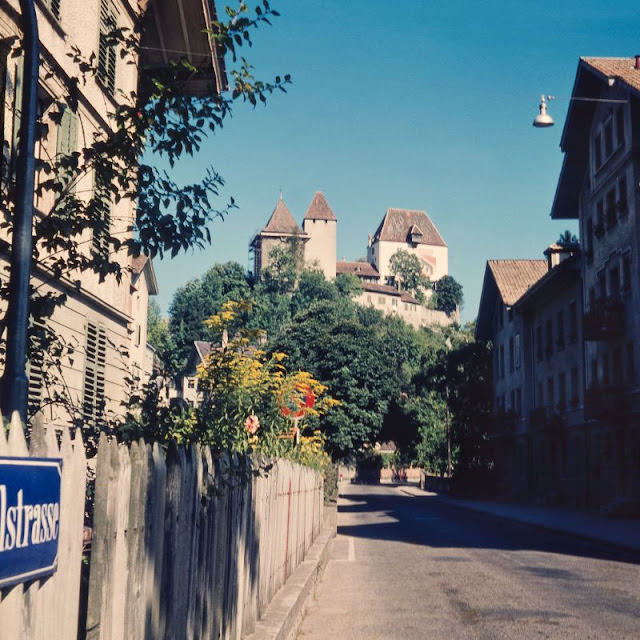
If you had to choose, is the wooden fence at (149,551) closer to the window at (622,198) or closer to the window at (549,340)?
the window at (622,198)

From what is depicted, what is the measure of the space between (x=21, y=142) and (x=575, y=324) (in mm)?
37898

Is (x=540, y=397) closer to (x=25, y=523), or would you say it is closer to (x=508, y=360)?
(x=508, y=360)

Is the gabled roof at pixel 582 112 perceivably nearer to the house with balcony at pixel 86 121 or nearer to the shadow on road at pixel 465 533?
the shadow on road at pixel 465 533

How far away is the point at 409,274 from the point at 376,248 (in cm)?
1146

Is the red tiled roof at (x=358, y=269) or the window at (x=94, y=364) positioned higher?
the red tiled roof at (x=358, y=269)

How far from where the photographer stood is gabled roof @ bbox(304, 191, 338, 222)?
539 ft

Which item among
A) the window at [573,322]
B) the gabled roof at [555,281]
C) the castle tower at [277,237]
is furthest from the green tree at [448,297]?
the window at [573,322]

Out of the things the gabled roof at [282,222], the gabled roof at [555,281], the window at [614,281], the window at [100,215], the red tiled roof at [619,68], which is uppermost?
the gabled roof at [282,222]

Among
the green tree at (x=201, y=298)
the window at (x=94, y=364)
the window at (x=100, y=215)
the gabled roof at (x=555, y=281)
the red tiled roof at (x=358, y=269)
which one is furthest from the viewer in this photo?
the red tiled roof at (x=358, y=269)

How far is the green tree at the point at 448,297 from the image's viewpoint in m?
171

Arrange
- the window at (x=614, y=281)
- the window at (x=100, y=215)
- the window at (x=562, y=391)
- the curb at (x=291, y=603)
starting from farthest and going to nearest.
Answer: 1. the window at (x=562, y=391)
2. the window at (x=614, y=281)
3. the curb at (x=291, y=603)
4. the window at (x=100, y=215)

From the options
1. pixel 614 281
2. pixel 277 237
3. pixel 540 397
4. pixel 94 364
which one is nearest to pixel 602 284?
pixel 614 281

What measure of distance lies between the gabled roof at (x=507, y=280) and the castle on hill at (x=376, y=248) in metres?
94.5

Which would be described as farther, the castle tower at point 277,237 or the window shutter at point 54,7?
the castle tower at point 277,237
